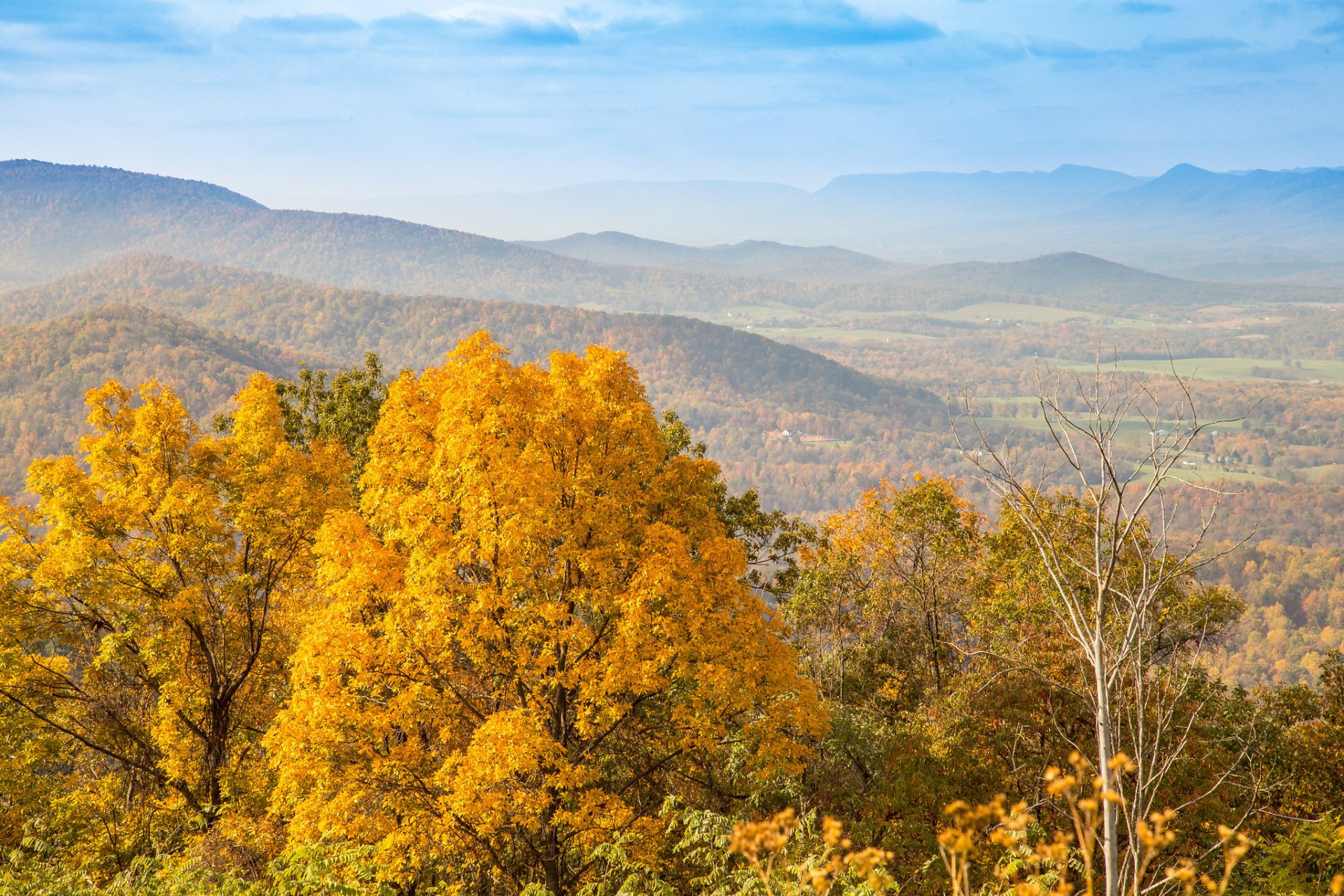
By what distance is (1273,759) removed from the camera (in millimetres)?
13641

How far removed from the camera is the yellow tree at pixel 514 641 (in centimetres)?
1234

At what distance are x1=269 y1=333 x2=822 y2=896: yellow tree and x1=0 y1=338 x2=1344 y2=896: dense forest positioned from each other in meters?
0.06

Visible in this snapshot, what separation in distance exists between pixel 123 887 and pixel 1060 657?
51.0 feet

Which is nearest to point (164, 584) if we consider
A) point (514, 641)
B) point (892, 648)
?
point (514, 641)

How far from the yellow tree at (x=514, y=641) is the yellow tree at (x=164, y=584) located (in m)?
3.33

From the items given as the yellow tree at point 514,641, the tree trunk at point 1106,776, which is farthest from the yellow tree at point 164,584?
the tree trunk at point 1106,776

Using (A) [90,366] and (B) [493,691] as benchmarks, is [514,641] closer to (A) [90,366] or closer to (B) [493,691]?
(B) [493,691]

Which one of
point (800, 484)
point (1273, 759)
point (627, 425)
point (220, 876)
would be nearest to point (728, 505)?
point (627, 425)

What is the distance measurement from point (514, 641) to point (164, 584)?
8.05m

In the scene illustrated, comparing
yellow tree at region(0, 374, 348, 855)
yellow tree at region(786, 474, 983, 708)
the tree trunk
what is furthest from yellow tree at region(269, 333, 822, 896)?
yellow tree at region(786, 474, 983, 708)

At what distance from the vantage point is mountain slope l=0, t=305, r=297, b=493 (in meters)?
90.4

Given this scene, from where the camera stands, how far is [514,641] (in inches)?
517

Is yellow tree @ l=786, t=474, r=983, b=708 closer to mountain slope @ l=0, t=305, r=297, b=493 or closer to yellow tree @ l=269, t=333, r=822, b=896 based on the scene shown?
yellow tree @ l=269, t=333, r=822, b=896

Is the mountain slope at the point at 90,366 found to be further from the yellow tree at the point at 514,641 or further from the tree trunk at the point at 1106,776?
the tree trunk at the point at 1106,776
